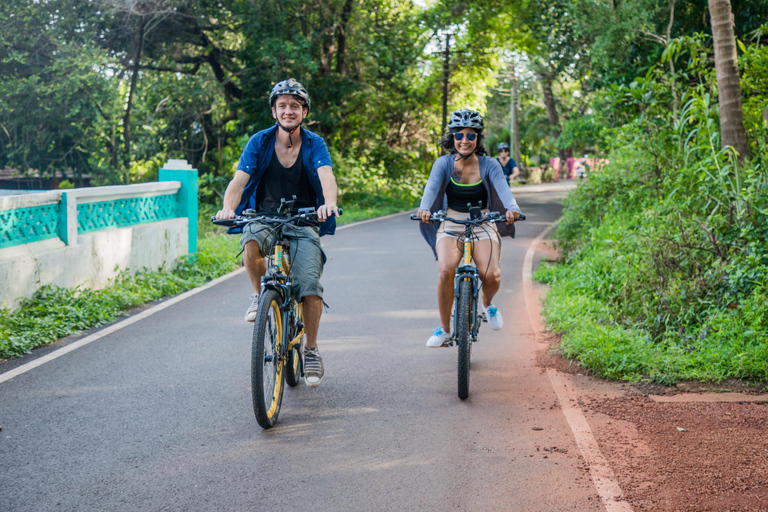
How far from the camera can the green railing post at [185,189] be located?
11.6 meters

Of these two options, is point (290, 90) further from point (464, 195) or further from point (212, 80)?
point (212, 80)

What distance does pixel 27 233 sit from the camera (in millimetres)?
8055

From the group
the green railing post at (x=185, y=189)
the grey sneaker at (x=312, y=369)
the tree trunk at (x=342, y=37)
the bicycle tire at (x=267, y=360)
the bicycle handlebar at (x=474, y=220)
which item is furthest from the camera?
the tree trunk at (x=342, y=37)

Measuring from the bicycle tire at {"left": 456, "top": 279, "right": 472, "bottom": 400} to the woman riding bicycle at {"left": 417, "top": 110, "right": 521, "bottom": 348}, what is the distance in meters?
0.36

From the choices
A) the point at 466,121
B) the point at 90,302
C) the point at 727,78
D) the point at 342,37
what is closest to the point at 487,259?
the point at 466,121

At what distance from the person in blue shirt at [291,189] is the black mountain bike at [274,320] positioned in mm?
111

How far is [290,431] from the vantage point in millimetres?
4852

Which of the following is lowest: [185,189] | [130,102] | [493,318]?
[493,318]

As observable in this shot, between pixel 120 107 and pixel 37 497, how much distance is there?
2294 centimetres

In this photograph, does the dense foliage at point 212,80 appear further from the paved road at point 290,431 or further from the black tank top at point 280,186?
the black tank top at point 280,186

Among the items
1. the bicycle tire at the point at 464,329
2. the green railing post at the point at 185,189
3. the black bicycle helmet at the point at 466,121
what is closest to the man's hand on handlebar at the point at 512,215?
the bicycle tire at the point at 464,329

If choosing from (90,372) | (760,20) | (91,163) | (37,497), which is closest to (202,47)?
(91,163)

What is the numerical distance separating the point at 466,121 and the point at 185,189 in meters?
6.83

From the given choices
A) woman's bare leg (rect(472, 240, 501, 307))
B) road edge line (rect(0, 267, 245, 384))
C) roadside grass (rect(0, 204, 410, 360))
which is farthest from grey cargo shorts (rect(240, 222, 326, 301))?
roadside grass (rect(0, 204, 410, 360))
